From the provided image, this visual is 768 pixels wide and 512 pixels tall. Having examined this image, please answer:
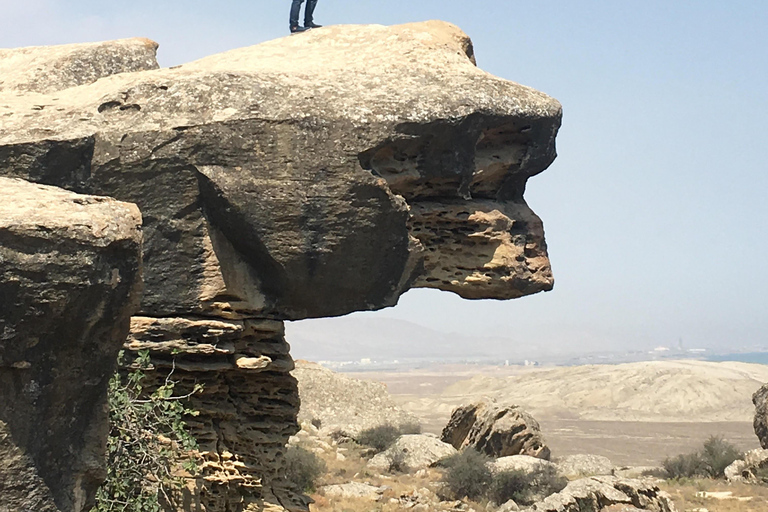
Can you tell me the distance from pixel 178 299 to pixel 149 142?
1838 millimetres

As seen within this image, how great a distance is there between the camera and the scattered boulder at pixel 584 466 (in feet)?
76.0

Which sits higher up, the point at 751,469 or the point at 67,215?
the point at 67,215

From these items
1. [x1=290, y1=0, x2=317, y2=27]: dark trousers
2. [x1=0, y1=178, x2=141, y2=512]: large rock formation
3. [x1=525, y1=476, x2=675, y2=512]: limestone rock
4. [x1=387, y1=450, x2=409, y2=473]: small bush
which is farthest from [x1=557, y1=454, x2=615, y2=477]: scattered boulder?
[x1=0, y1=178, x2=141, y2=512]: large rock formation

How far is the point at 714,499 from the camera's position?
53.2ft

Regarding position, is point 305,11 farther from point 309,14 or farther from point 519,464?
point 519,464

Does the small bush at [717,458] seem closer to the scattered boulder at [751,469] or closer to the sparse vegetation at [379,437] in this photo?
the scattered boulder at [751,469]

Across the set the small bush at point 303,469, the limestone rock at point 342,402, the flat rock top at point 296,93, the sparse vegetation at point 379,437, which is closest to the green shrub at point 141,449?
the flat rock top at point 296,93

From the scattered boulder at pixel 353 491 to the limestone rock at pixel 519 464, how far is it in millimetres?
3252

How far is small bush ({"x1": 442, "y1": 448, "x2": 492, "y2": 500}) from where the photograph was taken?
17742mm

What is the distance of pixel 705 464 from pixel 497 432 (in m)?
5.07

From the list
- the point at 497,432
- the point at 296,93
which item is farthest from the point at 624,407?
the point at 296,93

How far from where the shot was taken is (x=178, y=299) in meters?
10.3

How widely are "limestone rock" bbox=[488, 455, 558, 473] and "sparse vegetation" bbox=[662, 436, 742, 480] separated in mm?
3380

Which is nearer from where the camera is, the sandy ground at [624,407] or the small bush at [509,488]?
the small bush at [509,488]
